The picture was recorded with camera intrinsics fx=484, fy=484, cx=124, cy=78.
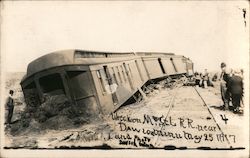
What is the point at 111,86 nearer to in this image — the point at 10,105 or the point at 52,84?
the point at 52,84

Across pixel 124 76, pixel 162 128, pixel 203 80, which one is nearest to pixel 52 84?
pixel 124 76

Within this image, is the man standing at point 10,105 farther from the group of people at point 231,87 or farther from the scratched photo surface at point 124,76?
the group of people at point 231,87

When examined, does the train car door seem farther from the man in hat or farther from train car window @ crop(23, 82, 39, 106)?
the man in hat

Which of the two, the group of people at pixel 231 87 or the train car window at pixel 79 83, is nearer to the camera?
the train car window at pixel 79 83

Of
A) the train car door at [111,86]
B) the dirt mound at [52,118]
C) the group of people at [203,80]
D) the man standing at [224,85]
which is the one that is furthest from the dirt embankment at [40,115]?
the man standing at [224,85]

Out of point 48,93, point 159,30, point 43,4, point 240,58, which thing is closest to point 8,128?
point 48,93

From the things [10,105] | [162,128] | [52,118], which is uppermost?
[10,105]

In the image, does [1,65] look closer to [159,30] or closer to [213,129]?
[159,30]
